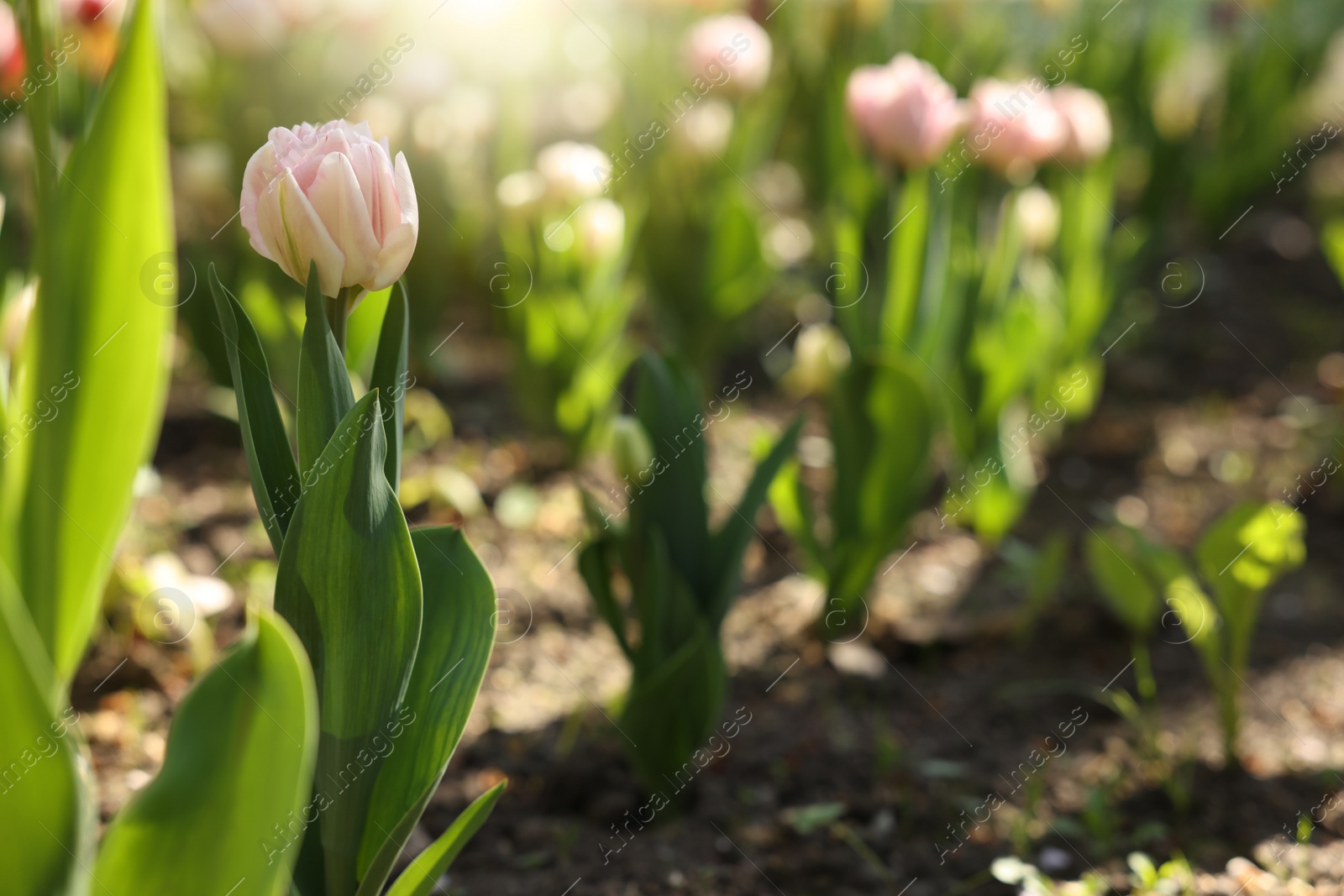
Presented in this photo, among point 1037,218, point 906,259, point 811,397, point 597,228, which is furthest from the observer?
point 811,397

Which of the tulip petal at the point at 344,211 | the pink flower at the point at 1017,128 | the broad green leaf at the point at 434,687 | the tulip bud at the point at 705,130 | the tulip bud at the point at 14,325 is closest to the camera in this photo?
the tulip petal at the point at 344,211

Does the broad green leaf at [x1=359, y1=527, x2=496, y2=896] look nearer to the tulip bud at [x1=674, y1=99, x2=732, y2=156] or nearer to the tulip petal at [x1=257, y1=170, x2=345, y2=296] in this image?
the tulip petal at [x1=257, y1=170, x2=345, y2=296]

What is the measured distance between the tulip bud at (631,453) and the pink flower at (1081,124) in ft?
4.05

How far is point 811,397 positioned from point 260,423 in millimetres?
2022

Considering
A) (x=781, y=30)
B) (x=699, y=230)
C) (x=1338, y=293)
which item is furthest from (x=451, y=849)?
(x=1338, y=293)

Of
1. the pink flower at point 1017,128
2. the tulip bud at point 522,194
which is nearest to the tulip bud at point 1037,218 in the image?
the pink flower at point 1017,128

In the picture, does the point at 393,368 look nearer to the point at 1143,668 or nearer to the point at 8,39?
the point at 8,39

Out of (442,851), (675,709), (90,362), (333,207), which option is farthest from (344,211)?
(675,709)

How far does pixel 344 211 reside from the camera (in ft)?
2.29

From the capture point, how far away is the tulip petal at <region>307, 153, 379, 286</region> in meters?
0.69

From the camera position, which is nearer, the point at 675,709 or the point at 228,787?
the point at 228,787

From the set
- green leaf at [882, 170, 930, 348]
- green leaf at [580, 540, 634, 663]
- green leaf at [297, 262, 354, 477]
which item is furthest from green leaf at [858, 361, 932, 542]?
green leaf at [297, 262, 354, 477]

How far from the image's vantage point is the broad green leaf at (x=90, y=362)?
0.77 m

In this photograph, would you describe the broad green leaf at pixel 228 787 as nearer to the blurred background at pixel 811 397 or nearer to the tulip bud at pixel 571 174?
the blurred background at pixel 811 397
